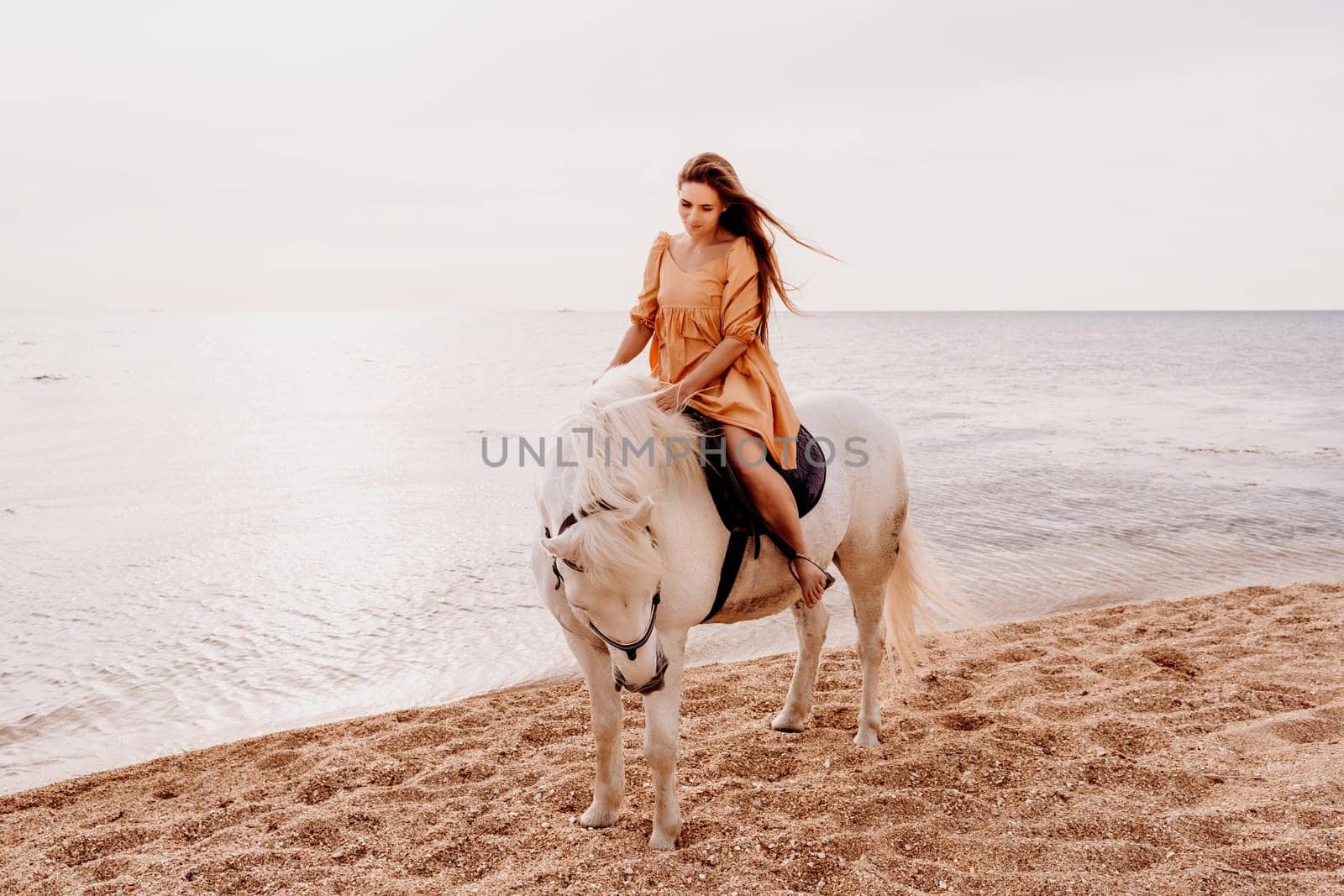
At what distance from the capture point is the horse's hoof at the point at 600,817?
3100 mm

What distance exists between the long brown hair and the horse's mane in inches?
24.6

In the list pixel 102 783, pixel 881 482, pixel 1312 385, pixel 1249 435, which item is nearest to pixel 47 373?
pixel 102 783

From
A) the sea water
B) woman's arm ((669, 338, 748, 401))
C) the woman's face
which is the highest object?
the woman's face

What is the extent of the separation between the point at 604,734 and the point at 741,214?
6.63 feet

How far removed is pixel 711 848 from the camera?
2.87m

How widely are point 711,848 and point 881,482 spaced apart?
1717mm

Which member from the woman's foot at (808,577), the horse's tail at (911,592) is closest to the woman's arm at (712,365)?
the woman's foot at (808,577)

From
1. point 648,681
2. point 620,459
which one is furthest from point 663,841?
point 620,459

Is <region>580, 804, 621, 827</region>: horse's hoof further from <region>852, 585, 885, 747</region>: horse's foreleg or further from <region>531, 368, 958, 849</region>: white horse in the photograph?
<region>852, 585, 885, 747</region>: horse's foreleg

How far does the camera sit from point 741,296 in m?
2.89

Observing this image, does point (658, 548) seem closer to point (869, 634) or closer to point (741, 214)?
point (741, 214)

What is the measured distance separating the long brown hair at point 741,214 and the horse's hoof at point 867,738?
2.12m

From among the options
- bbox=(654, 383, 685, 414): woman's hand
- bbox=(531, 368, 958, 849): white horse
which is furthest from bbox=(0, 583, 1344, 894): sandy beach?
bbox=(654, 383, 685, 414): woman's hand

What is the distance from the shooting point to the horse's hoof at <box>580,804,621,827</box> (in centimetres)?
310
